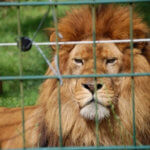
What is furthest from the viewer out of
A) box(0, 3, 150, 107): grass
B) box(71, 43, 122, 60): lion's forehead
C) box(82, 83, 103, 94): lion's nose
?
box(0, 3, 150, 107): grass

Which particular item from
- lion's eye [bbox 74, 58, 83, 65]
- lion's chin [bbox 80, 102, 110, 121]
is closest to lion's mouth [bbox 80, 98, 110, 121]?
lion's chin [bbox 80, 102, 110, 121]

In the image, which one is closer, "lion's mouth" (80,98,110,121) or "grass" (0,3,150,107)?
"lion's mouth" (80,98,110,121)

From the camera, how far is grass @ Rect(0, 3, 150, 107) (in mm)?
5102

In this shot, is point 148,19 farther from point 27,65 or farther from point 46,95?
point 46,95

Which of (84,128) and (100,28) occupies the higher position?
(100,28)

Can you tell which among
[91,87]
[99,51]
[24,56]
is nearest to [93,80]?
[91,87]

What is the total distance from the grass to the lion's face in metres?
0.42

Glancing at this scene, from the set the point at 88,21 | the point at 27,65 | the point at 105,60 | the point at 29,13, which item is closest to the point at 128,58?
the point at 105,60

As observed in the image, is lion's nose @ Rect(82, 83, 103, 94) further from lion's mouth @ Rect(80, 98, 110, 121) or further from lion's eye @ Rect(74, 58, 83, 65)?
lion's eye @ Rect(74, 58, 83, 65)

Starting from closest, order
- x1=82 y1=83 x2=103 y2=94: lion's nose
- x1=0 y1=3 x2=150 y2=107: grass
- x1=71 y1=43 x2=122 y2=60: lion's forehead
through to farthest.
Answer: x1=82 y1=83 x2=103 y2=94: lion's nose → x1=71 y1=43 x2=122 y2=60: lion's forehead → x1=0 y1=3 x2=150 y2=107: grass

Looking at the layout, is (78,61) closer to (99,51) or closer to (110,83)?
(99,51)

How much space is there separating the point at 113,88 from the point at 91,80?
226mm

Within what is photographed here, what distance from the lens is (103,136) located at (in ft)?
10.7

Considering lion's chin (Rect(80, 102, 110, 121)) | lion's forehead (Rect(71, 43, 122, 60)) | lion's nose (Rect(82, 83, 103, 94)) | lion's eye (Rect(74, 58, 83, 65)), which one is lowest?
lion's chin (Rect(80, 102, 110, 121))
